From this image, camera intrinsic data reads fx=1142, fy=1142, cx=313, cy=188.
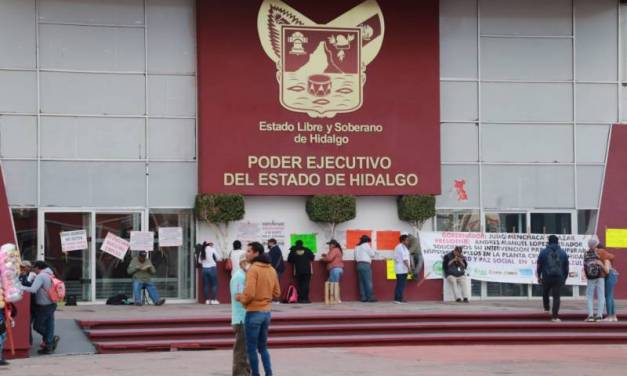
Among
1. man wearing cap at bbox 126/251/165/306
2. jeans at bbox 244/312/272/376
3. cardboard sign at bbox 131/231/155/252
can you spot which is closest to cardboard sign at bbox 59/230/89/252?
cardboard sign at bbox 131/231/155/252

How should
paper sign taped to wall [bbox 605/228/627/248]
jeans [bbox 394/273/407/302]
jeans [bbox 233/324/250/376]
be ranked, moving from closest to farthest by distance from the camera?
jeans [bbox 233/324/250/376], jeans [bbox 394/273/407/302], paper sign taped to wall [bbox 605/228/627/248]

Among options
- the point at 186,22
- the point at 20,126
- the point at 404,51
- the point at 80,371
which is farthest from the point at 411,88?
the point at 80,371

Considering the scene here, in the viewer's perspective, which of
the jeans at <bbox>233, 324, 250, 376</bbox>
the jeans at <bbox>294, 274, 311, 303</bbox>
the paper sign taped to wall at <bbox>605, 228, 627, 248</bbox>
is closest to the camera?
the jeans at <bbox>233, 324, 250, 376</bbox>

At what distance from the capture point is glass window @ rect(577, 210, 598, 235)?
29297 millimetres

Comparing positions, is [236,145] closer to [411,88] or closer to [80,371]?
[411,88]

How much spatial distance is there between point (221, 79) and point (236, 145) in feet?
5.31

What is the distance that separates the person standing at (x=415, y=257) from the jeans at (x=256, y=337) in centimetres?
A: 1334

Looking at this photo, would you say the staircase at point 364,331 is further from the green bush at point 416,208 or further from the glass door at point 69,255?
the glass door at point 69,255

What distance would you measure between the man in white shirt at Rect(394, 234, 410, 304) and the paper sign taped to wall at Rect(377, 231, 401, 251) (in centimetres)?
73

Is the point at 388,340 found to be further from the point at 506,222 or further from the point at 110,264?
the point at 506,222

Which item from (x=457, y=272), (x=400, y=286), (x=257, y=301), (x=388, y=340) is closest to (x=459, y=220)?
(x=457, y=272)

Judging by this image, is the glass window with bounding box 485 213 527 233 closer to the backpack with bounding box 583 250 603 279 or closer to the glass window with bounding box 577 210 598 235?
the glass window with bounding box 577 210 598 235

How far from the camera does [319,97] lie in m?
28.0

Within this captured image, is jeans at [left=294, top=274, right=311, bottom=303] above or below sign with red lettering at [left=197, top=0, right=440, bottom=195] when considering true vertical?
below
